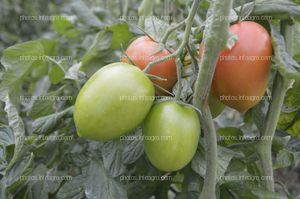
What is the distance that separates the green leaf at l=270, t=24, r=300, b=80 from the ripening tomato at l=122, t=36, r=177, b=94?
0.15m

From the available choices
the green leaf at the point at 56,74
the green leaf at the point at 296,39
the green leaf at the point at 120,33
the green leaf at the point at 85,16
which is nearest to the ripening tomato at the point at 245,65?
the green leaf at the point at 296,39

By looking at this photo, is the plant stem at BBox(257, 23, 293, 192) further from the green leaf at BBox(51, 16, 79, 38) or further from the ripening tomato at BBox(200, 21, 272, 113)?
the green leaf at BBox(51, 16, 79, 38)

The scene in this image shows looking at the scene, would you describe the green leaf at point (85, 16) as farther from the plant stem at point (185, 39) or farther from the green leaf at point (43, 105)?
the plant stem at point (185, 39)

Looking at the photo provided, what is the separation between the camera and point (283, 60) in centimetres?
64

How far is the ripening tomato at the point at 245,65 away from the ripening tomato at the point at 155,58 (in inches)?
2.7

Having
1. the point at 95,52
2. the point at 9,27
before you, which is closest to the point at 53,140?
the point at 95,52

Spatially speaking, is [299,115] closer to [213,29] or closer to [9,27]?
[213,29]

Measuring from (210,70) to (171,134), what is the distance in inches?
4.1

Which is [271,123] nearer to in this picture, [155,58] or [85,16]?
[155,58]

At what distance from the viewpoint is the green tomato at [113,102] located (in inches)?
23.6

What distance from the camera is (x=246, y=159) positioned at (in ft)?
2.67

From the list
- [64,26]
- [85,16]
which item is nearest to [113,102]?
[85,16]

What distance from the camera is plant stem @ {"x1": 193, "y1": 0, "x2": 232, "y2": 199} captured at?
0.53 meters

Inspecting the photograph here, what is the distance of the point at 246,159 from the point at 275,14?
27 cm
